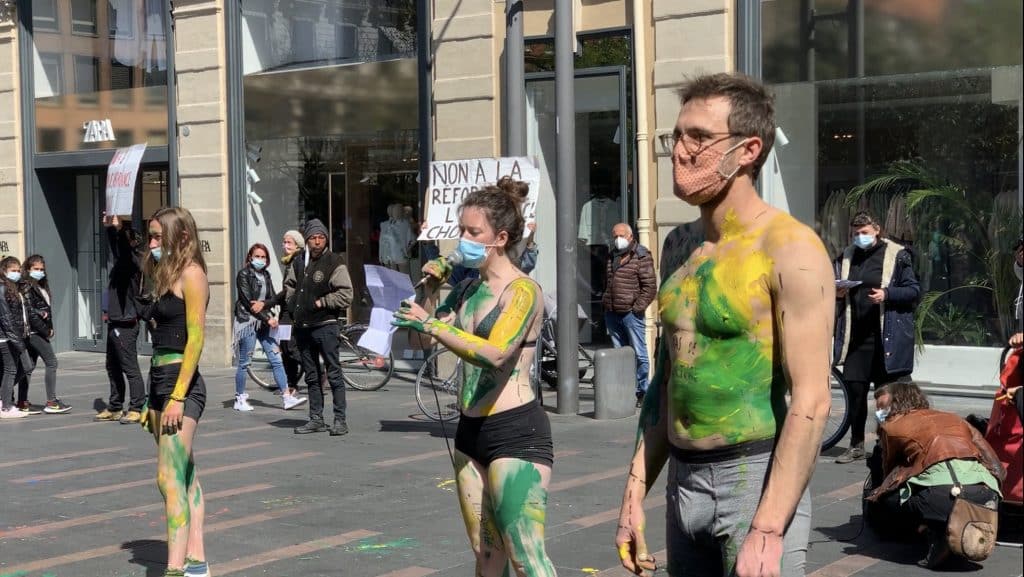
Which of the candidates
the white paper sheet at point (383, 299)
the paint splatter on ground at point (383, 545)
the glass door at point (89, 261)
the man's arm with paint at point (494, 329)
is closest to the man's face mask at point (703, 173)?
the man's arm with paint at point (494, 329)

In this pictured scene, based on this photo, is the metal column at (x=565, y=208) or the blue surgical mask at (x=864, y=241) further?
the metal column at (x=565, y=208)

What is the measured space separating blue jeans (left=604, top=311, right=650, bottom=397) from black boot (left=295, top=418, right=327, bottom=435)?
3209mm

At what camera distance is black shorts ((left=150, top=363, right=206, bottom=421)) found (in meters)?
6.18

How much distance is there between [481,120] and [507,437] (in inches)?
426

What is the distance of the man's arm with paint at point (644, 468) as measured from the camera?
11.0 feet

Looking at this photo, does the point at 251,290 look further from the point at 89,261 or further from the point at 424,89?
the point at 89,261

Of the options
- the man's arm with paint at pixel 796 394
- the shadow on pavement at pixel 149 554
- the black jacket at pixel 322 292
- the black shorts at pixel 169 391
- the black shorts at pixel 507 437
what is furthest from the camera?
the black jacket at pixel 322 292

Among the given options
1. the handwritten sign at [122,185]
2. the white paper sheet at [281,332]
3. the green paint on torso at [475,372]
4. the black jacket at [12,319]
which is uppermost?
the handwritten sign at [122,185]

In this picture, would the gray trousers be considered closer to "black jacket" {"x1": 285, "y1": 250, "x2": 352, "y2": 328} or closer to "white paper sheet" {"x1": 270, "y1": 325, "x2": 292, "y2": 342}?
"black jacket" {"x1": 285, "y1": 250, "x2": 352, "y2": 328}

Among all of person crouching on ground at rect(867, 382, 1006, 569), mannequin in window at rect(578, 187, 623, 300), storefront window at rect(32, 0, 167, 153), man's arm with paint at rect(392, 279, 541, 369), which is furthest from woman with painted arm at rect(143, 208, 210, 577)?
storefront window at rect(32, 0, 167, 153)

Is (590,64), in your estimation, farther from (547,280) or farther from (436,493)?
(436,493)

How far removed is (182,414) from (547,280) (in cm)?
949

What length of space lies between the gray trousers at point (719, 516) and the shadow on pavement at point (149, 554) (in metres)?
4.01

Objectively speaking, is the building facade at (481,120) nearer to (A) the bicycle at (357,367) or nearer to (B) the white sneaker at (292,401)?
(A) the bicycle at (357,367)
